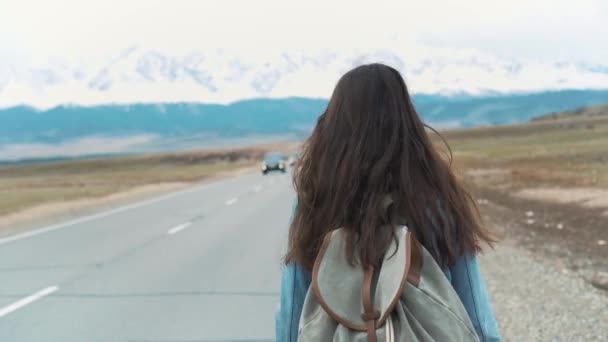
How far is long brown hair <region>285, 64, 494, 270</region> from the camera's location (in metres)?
2.32

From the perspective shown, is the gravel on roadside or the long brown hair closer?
the long brown hair

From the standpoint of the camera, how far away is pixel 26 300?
352 inches

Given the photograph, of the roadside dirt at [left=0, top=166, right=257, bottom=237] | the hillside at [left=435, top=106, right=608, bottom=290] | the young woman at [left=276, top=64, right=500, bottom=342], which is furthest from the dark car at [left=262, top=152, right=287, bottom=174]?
the young woman at [left=276, top=64, right=500, bottom=342]

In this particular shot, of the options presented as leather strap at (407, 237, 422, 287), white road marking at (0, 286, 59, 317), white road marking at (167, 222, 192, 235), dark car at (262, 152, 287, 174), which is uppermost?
leather strap at (407, 237, 422, 287)

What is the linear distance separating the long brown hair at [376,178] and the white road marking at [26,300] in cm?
670

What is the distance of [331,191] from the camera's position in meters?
2.38

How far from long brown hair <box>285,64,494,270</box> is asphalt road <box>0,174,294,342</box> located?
187 inches

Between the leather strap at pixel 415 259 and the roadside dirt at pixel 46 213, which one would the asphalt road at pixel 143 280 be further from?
the leather strap at pixel 415 259

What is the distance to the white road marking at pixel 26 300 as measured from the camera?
837 centimetres

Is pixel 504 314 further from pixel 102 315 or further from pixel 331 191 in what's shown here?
pixel 331 191

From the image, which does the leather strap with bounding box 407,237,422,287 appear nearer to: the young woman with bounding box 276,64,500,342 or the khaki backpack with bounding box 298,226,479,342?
the khaki backpack with bounding box 298,226,479,342

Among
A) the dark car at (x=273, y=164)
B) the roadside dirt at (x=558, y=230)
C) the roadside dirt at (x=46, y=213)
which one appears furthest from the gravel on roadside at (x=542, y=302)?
the dark car at (x=273, y=164)

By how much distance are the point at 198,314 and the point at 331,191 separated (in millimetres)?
5886

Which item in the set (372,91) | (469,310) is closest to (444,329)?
(469,310)
